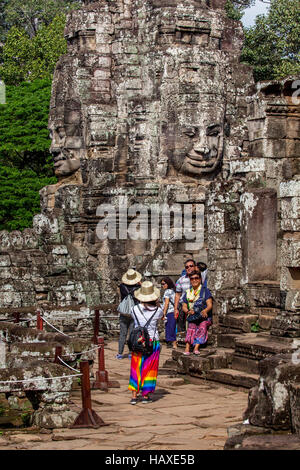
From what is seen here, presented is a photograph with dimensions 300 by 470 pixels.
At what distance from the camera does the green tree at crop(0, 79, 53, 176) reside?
3106 centimetres

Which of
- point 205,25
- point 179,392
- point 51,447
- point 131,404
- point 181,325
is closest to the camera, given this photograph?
point 51,447

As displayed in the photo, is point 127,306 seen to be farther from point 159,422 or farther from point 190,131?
point 190,131

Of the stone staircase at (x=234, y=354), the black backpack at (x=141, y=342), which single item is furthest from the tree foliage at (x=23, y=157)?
the black backpack at (x=141, y=342)

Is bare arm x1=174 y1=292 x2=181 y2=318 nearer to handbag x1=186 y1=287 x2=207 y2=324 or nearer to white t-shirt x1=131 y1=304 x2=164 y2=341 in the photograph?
handbag x1=186 y1=287 x2=207 y2=324

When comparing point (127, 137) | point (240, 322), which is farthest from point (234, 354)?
point (127, 137)

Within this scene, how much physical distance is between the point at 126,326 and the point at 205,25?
8.43 m

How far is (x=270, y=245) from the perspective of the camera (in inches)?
559

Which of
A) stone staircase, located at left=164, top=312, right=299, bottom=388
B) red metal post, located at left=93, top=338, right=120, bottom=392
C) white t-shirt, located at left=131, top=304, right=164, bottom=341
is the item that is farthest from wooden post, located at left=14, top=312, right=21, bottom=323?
white t-shirt, located at left=131, top=304, right=164, bottom=341

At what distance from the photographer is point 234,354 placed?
502 inches

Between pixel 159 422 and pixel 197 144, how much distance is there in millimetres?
10802

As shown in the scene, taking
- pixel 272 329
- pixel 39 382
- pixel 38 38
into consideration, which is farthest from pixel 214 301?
pixel 38 38

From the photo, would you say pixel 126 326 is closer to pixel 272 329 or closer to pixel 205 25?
pixel 272 329

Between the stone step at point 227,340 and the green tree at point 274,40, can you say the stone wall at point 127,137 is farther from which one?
the green tree at point 274,40

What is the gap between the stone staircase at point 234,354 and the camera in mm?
12041
